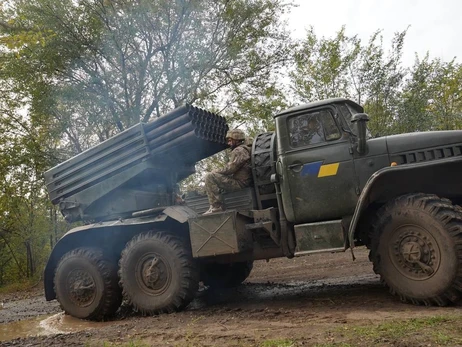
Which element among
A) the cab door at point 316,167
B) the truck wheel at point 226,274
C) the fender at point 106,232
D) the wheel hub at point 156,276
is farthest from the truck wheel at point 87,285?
the cab door at point 316,167

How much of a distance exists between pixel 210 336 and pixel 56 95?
12.7 meters

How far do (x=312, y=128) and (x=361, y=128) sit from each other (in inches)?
31.2

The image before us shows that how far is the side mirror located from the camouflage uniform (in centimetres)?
166

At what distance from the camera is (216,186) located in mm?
7062

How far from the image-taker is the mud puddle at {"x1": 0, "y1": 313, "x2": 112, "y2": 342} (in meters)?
6.86

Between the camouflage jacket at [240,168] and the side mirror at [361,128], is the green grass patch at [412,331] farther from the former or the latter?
the camouflage jacket at [240,168]

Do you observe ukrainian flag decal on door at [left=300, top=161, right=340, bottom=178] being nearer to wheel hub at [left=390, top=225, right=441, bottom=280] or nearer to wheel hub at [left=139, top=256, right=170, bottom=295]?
wheel hub at [left=390, top=225, right=441, bottom=280]

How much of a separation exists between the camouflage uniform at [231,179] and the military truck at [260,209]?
12 cm

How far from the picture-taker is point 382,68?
17.8m

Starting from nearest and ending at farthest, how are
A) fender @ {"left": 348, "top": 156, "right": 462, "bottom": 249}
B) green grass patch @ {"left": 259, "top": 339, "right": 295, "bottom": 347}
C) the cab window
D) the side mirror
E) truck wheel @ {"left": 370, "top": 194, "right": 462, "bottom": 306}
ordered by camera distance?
green grass patch @ {"left": 259, "top": 339, "right": 295, "bottom": 347} < truck wheel @ {"left": 370, "top": 194, "right": 462, "bottom": 306} < fender @ {"left": 348, "top": 156, "right": 462, "bottom": 249} < the side mirror < the cab window

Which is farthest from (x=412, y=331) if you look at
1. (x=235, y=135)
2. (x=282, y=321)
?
(x=235, y=135)

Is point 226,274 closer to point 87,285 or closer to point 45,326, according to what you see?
point 87,285

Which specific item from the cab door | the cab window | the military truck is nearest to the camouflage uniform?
the military truck

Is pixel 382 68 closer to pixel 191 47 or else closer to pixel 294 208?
pixel 191 47
